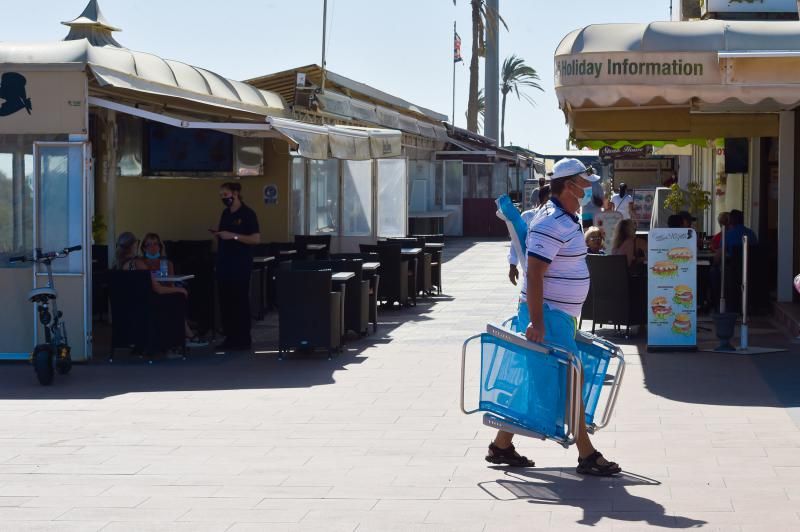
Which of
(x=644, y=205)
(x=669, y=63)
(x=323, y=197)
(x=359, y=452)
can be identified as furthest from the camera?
(x=644, y=205)

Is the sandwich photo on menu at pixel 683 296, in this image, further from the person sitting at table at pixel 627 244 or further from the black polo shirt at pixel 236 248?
the black polo shirt at pixel 236 248

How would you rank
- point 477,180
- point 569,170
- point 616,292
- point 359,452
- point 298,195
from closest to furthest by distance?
1. point 569,170
2. point 359,452
3. point 616,292
4. point 298,195
5. point 477,180

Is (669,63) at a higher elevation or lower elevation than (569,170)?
higher

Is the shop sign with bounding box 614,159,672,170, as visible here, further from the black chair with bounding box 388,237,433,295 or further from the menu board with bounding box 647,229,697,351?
the menu board with bounding box 647,229,697,351

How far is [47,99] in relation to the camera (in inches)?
476

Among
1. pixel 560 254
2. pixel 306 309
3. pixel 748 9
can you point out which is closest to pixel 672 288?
pixel 306 309

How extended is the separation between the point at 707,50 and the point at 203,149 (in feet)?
27.9

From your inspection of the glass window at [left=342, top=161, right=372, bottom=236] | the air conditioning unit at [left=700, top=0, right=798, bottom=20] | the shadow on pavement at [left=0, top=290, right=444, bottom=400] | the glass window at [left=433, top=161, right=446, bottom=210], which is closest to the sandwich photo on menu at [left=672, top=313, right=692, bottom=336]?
the shadow on pavement at [left=0, top=290, right=444, bottom=400]

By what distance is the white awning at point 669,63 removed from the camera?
11727 mm

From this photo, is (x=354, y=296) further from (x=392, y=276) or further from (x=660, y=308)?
(x=392, y=276)

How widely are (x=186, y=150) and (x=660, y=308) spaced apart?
8.03 m

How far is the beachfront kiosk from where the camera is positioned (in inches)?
477

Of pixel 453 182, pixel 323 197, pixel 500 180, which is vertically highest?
pixel 500 180

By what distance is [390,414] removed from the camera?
9.53m
